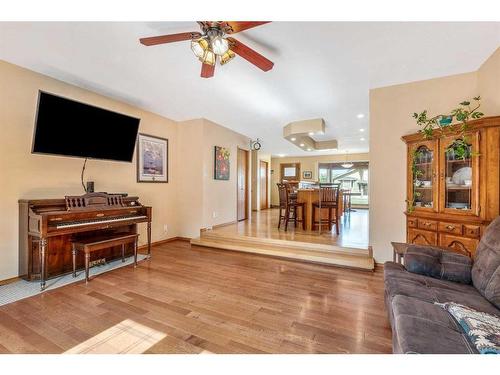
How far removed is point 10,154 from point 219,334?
3.11m

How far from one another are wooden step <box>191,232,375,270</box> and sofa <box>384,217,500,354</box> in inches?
49.2

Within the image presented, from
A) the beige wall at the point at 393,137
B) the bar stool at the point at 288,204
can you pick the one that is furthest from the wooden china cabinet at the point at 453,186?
the bar stool at the point at 288,204

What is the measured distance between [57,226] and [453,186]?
4427 millimetres

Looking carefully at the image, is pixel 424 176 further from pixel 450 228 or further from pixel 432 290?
pixel 432 290

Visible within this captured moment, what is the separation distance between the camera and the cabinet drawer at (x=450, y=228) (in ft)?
7.88

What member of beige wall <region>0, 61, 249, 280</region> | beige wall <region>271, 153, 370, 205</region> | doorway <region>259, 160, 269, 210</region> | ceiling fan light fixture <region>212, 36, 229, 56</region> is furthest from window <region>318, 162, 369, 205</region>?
ceiling fan light fixture <region>212, 36, 229, 56</region>

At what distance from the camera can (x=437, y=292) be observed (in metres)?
1.58

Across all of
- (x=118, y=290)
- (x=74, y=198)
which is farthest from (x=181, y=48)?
(x=118, y=290)

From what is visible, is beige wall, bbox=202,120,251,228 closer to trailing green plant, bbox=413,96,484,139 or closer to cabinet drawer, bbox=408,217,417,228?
cabinet drawer, bbox=408,217,417,228

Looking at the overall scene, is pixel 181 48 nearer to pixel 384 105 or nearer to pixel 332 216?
pixel 384 105

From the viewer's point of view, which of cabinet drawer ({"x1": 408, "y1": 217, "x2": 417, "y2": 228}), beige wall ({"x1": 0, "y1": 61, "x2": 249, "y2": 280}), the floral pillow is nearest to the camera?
the floral pillow

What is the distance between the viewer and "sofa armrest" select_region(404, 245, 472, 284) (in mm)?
1812

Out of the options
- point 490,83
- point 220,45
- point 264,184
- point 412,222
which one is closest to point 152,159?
point 220,45

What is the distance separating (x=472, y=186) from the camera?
2.33 meters
